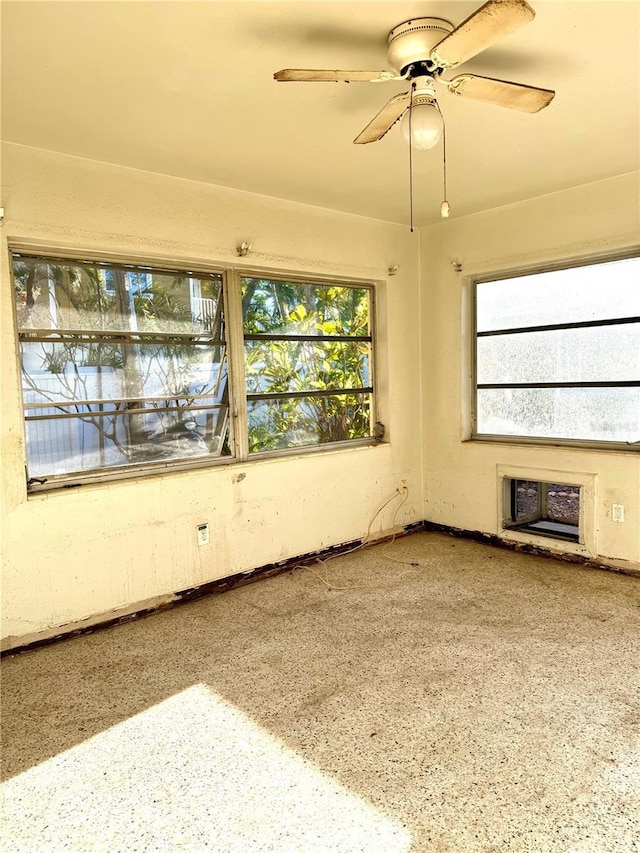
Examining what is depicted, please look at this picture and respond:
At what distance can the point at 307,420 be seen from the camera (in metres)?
4.11

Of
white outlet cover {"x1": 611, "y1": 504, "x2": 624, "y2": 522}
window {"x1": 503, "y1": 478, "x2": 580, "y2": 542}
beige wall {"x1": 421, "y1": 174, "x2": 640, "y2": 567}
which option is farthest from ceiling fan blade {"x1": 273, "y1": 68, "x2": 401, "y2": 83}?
window {"x1": 503, "y1": 478, "x2": 580, "y2": 542}

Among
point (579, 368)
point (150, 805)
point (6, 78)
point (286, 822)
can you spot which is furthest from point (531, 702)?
point (6, 78)

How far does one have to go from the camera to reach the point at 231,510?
140 inches

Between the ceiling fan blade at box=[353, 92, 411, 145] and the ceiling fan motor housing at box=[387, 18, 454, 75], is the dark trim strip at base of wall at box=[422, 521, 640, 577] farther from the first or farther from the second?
the ceiling fan motor housing at box=[387, 18, 454, 75]

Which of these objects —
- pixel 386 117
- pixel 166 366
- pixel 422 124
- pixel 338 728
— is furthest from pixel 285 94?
pixel 338 728

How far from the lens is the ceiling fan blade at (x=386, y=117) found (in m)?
1.92

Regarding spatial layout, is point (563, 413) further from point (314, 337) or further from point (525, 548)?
point (314, 337)

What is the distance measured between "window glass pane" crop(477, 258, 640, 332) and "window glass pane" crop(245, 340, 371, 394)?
1079 millimetres

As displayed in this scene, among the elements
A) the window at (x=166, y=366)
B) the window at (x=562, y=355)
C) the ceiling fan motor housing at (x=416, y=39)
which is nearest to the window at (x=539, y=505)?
the window at (x=562, y=355)

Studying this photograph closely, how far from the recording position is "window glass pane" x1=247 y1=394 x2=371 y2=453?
3.82m

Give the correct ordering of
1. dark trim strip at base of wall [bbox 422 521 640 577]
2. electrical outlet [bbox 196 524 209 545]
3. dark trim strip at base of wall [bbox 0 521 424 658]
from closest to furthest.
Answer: dark trim strip at base of wall [bbox 0 521 424 658], electrical outlet [bbox 196 524 209 545], dark trim strip at base of wall [bbox 422 521 640 577]

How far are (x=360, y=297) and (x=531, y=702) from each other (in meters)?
3.19

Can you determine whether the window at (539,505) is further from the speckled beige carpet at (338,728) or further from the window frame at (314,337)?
the window frame at (314,337)

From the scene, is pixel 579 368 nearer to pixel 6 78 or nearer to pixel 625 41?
pixel 625 41
